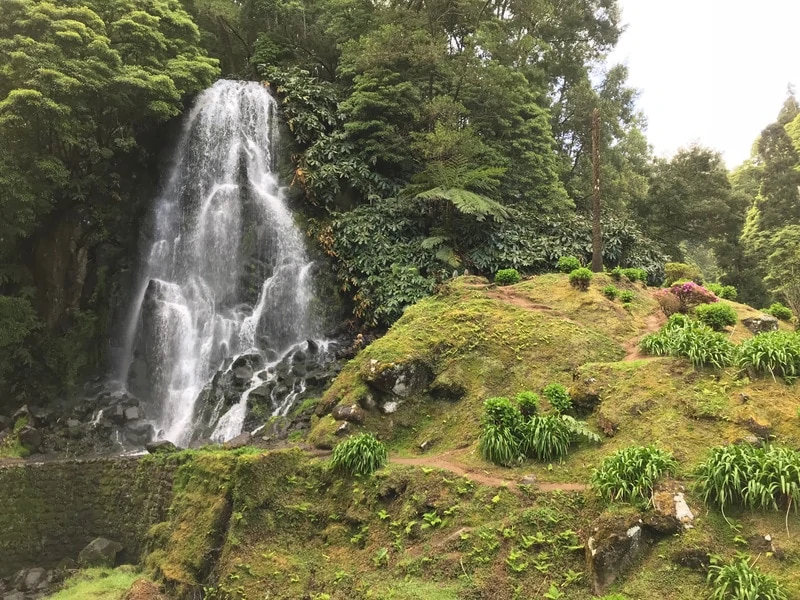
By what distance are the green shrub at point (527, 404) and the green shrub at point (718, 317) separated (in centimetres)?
401

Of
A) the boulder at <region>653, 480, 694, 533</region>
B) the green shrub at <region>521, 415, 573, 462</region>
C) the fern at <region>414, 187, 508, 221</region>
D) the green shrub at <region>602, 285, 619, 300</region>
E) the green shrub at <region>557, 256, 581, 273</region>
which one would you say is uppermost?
the fern at <region>414, 187, 508, 221</region>

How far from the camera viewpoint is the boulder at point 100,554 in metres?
8.29

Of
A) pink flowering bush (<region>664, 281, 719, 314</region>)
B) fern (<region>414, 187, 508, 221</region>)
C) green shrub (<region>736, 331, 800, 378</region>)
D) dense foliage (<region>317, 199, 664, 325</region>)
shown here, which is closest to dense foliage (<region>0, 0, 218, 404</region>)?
dense foliage (<region>317, 199, 664, 325</region>)

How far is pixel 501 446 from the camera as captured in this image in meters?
6.78

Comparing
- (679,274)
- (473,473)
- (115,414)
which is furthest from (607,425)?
(115,414)

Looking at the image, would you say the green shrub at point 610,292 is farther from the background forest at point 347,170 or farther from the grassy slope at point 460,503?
the background forest at point 347,170

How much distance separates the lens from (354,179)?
16.5m

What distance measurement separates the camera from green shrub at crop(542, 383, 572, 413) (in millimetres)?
7246

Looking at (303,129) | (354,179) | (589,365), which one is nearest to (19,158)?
(303,129)

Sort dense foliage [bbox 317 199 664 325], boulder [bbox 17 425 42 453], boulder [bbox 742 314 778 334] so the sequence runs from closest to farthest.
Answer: boulder [bbox 742 314 778 334], boulder [bbox 17 425 42 453], dense foliage [bbox 317 199 664 325]

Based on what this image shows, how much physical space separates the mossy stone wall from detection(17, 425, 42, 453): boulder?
10.6 feet

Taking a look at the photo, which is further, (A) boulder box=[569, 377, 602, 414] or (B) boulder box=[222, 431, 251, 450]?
(B) boulder box=[222, 431, 251, 450]

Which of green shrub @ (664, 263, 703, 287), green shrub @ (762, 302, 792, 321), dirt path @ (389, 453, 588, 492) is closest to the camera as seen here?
dirt path @ (389, 453, 588, 492)

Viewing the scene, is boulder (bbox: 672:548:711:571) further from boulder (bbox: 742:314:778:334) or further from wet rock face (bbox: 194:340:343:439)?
wet rock face (bbox: 194:340:343:439)
